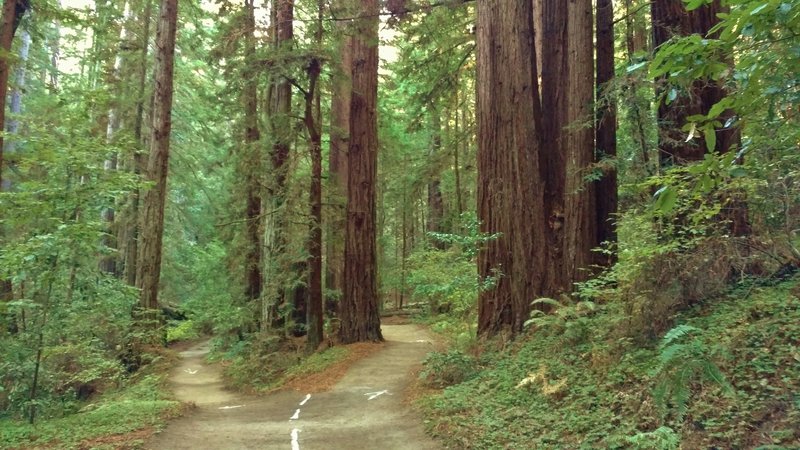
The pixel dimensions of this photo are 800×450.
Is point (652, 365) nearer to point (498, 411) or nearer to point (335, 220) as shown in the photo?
point (498, 411)

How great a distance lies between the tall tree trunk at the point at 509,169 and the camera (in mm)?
9133

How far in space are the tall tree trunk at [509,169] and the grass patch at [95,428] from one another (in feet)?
18.2

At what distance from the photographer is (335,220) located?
1466cm

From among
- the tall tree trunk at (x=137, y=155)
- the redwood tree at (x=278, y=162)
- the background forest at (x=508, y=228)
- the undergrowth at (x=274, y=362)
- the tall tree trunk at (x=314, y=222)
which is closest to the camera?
the background forest at (x=508, y=228)

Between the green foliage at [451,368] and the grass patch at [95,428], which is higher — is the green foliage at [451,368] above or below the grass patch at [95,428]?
above

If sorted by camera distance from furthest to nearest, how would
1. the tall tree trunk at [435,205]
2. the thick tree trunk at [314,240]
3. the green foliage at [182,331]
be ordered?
the green foliage at [182,331] < the tall tree trunk at [435,205] < the thick tree trunk at [314,240]

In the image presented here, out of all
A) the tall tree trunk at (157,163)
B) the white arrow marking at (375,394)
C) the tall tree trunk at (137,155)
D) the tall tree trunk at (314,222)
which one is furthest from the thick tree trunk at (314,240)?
the tall tree trunk at (137,155)

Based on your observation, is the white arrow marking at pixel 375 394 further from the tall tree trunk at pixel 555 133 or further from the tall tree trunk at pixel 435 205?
the tall tree trunk at pixel 435 205

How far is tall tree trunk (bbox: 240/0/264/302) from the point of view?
13.9 metres

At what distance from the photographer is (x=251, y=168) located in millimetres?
14680

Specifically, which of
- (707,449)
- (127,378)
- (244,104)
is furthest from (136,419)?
(244,104)

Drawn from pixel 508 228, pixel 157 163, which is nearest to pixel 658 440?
pixel 508 228

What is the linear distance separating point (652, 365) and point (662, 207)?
3510 mm

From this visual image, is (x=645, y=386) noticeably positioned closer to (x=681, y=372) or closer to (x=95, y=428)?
(x=681, y=372)
